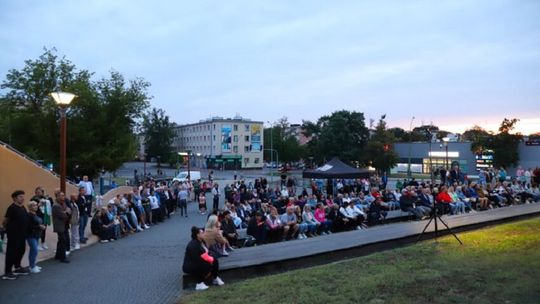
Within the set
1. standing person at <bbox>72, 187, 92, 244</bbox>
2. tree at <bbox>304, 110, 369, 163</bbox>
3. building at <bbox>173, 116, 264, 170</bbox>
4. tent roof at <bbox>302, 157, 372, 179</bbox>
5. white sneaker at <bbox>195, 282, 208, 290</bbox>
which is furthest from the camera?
building at <bbox>173, 116, 264, 170</bbox>

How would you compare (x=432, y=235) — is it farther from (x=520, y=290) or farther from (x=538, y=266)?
(x=520, y=290)

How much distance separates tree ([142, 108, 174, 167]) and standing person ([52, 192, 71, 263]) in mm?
101143

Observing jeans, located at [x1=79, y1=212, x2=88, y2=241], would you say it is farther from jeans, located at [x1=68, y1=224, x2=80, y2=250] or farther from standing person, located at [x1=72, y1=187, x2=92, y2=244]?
jeans, located at [x1=68, y1=224, x2=80, y2=250]

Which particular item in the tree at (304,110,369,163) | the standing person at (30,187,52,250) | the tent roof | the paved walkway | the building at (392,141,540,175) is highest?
the tree at (304,110,369,163)

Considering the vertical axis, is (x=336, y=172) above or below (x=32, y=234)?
above

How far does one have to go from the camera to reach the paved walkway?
25.8 ft

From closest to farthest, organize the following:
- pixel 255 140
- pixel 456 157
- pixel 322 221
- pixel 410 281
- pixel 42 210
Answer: pixel 410 281
pixel 42 210
pixel 322 221
pixel 456 157
pixel 255 140

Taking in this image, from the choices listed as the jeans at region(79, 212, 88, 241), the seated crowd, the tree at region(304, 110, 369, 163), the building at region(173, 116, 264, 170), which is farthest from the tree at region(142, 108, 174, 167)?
the jeans at region(79, 212, 88, 241)

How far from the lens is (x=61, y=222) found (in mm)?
A: 10703

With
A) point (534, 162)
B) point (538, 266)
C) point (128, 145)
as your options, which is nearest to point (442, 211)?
point (538, 266)

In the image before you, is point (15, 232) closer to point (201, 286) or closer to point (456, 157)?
point (201, 286)

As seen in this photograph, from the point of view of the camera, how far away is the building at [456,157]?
170 feet

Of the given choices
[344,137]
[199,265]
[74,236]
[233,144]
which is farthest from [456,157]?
[199,265]

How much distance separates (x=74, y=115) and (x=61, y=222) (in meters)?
21.4
